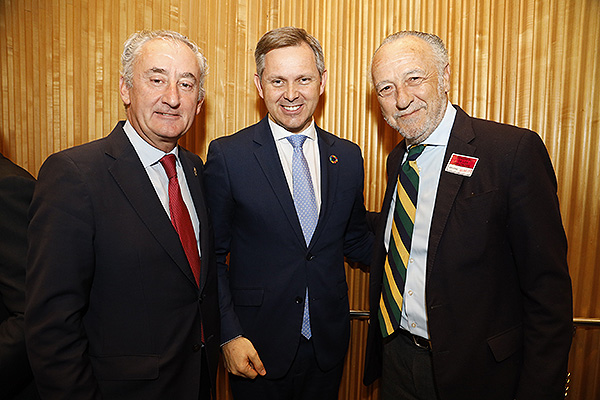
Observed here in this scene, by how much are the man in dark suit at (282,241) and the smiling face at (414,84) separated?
457mm

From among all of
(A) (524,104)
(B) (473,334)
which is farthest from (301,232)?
(A) (524,104)

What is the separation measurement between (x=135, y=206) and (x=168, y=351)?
614mm

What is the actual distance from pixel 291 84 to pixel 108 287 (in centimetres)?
134

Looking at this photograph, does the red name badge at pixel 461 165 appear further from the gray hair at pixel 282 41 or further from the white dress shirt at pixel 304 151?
the gray hair at pixel 282 41

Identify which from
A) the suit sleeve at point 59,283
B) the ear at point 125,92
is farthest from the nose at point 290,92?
the suit sleeve at point 59,283

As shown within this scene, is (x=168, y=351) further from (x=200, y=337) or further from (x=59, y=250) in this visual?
(x=59, y=250)

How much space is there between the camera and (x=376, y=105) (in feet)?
9.17

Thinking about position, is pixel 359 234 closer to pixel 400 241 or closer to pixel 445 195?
pixel 400 241

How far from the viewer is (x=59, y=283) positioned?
1.36 metres

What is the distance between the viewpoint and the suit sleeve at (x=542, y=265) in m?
1.57

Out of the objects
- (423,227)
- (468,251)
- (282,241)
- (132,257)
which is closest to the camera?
(132,257)

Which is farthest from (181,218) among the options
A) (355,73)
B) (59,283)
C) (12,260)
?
(355,73)

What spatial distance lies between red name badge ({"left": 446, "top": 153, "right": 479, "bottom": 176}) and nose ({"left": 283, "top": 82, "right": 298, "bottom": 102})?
0.88 metres

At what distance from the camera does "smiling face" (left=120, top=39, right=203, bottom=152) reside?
170cm
